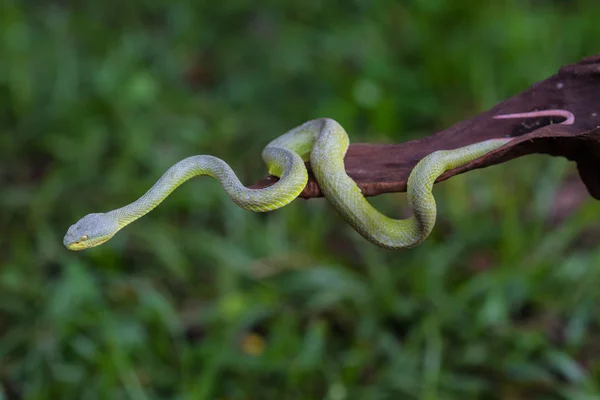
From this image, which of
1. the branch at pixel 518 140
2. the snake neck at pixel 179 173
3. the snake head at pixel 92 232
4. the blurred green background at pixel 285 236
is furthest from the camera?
the blurred green background at pixel 285 236

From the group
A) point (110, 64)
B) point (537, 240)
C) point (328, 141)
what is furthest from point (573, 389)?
point (110, 64)

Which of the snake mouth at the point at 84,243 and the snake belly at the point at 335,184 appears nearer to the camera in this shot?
the snake belly at the point at 335,184

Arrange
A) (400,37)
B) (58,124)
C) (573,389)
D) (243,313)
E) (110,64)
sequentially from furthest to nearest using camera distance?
(400,37) → (110,64) → (58,124) → (243,313) → (573,389)

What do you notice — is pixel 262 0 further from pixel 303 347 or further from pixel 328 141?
pixel 328 141

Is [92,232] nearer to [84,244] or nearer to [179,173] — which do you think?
[84,244]

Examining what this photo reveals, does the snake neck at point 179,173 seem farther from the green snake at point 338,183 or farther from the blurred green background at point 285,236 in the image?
the blurred green background at point 285,236

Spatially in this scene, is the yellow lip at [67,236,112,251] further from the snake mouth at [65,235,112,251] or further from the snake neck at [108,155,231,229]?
the snake neck at [108,155,231,229]

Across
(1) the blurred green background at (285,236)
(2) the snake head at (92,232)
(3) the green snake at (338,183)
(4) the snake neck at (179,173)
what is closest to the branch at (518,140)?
(3) the green snake at (338,183)
